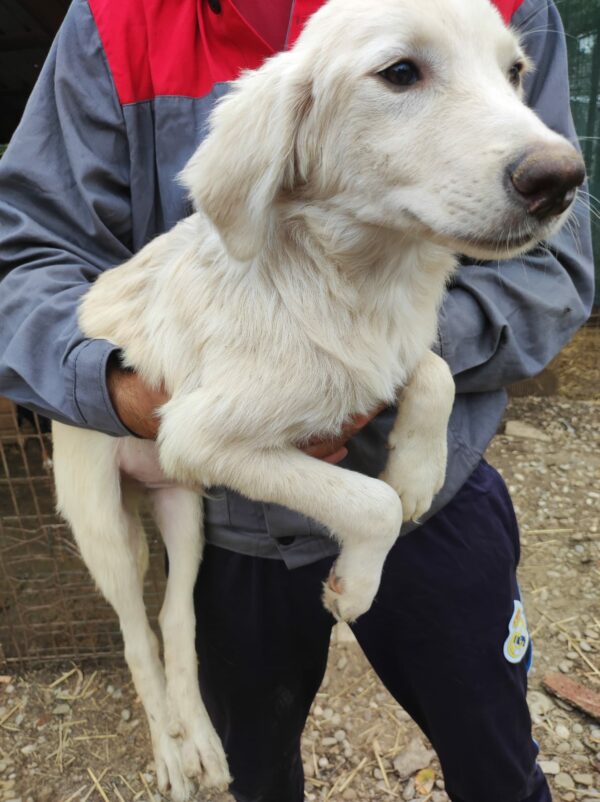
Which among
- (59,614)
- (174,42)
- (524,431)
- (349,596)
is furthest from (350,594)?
(524,431)

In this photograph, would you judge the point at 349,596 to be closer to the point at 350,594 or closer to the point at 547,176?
the point at 350,594

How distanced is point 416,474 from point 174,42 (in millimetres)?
1035

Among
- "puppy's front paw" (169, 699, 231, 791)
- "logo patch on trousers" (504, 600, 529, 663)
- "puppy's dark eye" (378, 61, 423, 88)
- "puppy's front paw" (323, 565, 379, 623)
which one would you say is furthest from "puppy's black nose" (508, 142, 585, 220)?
"puppy's front paw" (169, 699, 231, 791)

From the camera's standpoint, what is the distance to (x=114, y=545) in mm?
1702

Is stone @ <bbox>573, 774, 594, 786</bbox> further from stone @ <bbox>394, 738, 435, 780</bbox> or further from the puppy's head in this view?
the puppy's head

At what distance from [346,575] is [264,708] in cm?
61

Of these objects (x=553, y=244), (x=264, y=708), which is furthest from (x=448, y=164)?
(x=264, y=708)

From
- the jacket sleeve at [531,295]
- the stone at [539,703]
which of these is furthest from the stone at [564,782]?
the jacket sleeve at [531,295]

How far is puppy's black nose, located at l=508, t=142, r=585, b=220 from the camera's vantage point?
98cm

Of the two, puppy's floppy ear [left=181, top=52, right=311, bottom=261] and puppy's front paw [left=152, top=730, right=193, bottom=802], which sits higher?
puppy's floppy ear [left=181, top=52, right=311, bottom=261]

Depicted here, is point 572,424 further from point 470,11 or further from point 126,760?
point 470,11

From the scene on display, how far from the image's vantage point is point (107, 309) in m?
1.52

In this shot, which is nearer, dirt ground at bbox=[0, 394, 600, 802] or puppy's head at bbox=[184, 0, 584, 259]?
puppy's head at bbox=[184, 0, 584, 259]

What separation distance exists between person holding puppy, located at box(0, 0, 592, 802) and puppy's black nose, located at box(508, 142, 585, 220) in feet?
1.38
